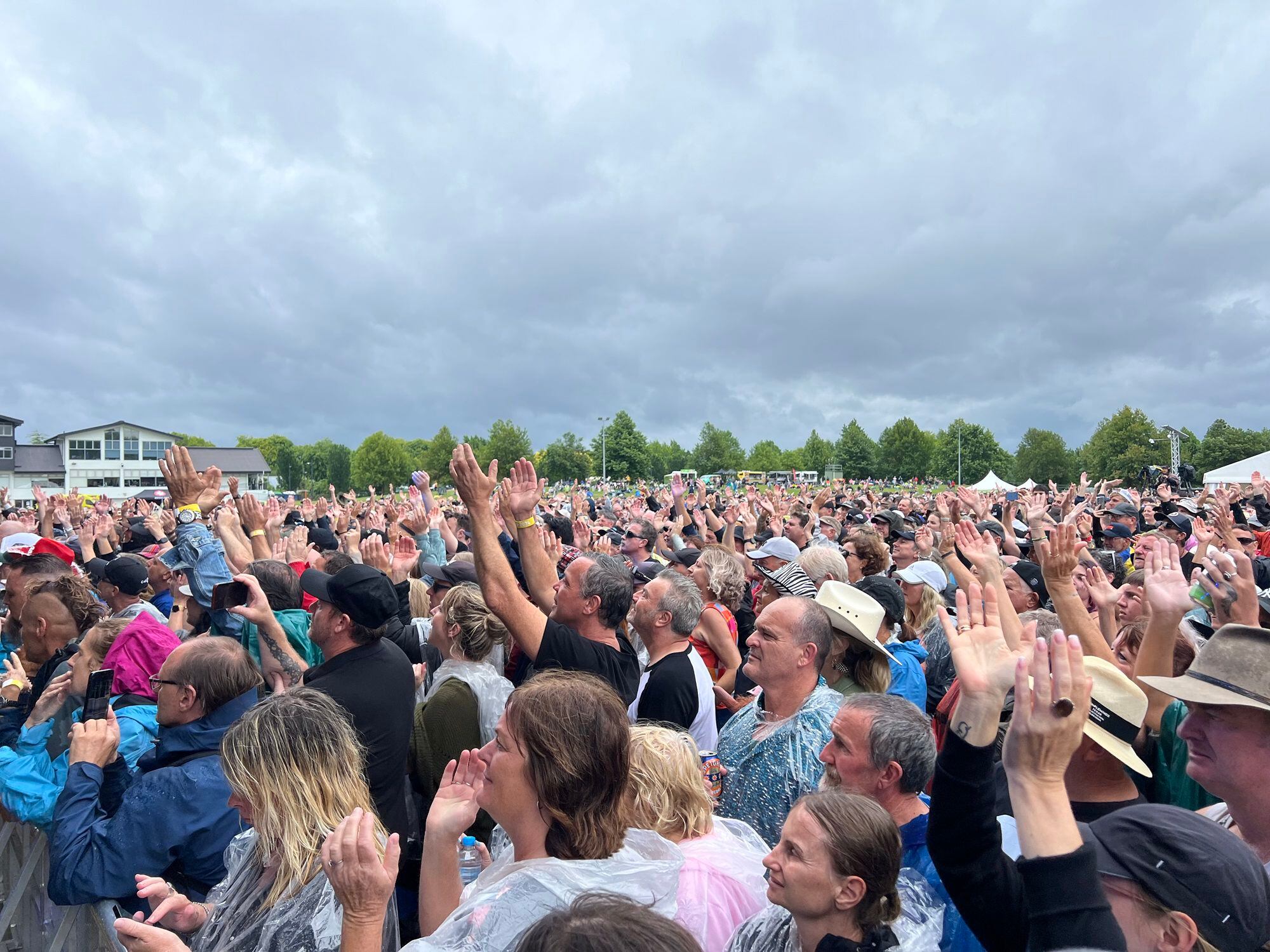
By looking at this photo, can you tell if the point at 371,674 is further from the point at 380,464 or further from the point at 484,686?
the point at 380,464

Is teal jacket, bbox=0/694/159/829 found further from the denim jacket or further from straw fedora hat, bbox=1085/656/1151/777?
straw fedora hat, bbox=1085/656/1151/777

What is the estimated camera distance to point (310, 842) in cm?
241

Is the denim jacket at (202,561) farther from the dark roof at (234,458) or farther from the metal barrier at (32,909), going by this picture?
the dark roof at (234,458)

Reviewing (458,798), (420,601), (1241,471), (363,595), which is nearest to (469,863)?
(458,798)

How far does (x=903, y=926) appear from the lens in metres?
2.16

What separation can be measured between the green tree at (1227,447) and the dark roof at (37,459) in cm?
10091

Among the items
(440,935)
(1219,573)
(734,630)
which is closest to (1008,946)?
(440,935)

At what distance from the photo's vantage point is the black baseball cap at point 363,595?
12.1ft

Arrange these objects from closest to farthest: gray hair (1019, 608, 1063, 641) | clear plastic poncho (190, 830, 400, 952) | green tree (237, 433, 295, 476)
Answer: clear plastic poncho (190, 830, 400, 952), gray hair (1019, 608, 1063, 641), green tree (237, 433, 295, 476)

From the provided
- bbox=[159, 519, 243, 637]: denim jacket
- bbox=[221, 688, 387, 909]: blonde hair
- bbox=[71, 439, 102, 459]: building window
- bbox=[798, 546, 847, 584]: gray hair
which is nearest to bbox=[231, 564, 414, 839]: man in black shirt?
bbox=[221, 688, 387, 909]: blonde hair

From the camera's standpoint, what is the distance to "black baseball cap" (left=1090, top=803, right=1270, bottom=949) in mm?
1640

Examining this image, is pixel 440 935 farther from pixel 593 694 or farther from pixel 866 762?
pixel 866 762

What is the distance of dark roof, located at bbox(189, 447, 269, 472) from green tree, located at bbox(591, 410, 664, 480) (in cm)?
3488

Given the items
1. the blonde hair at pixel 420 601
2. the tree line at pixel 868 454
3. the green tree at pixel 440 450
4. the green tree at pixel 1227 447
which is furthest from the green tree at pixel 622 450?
the blonde hair at pixel 420 601
